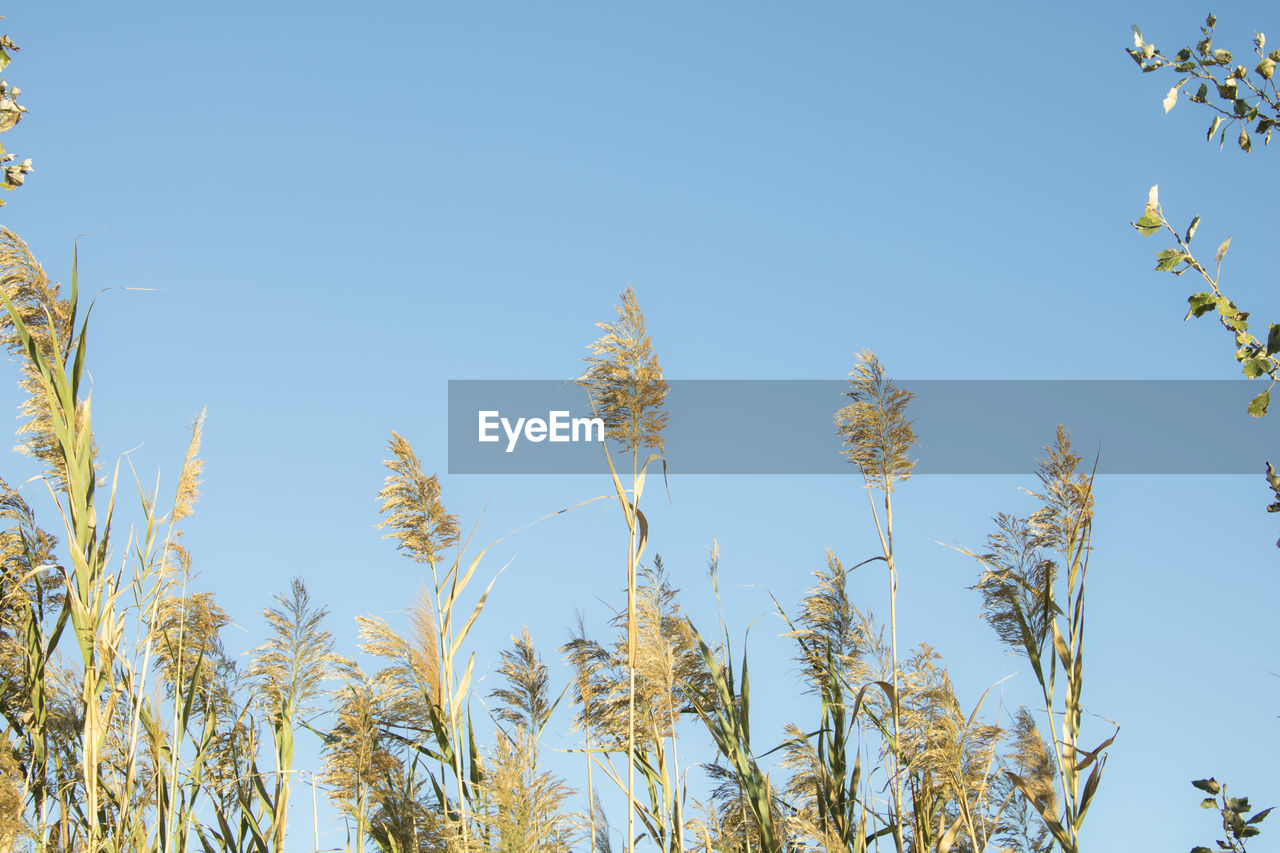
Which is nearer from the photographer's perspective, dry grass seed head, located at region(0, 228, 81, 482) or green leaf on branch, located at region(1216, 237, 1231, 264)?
green leaf on branch, located at region(1216, 237, 1231, 264)

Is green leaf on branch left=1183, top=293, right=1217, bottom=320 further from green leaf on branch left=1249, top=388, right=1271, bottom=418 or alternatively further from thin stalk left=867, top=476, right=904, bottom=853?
thin stalk left=867, top=476, right=904, bottom=853

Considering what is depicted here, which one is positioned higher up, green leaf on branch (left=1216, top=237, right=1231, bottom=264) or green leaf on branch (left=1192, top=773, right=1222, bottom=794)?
green leaf on branch (left=1216, top=237, right=1231, bottom=264)

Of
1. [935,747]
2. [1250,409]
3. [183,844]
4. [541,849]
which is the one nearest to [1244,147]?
[1250,409]

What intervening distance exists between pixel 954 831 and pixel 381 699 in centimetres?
243

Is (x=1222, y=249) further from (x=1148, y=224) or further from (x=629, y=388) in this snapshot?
(x=629, y=388)

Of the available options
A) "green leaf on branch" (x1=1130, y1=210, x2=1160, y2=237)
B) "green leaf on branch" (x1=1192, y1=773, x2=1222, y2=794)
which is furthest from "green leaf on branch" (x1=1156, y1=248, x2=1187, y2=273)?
"green leaf on branch" (x1=1192, y1=773, x2=1222, y2=794)

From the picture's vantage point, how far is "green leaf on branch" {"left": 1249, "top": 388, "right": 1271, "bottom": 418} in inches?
69.1

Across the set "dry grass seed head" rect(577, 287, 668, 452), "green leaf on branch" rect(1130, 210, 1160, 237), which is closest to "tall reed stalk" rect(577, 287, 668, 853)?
"dry grass seed head" rect(577, 287, 668, 452)

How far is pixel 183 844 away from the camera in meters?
3.82

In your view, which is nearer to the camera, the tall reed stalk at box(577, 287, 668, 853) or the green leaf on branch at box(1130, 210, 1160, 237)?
the green leaf on branch at box(1130, 210, 1160, 237)

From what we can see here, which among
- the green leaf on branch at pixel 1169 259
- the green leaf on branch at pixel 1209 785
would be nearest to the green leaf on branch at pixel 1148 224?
the green leaf on branch at pixel 1169 259

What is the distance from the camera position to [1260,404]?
1.76 meters

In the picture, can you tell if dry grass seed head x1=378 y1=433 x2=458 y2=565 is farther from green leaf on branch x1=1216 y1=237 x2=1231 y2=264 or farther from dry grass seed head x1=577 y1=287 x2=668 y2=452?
green leaf on branch x1=1216 y1=237 x2=1231 y2=264

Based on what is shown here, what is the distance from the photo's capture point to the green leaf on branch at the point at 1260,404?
5.76 ft
